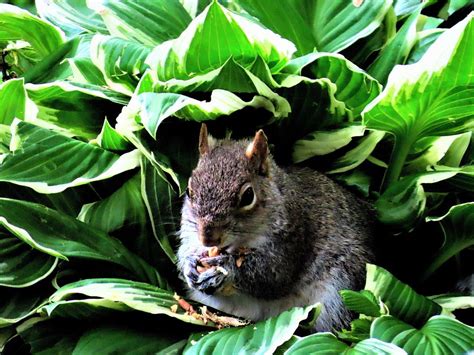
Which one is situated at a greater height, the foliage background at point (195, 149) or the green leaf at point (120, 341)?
the foliage background at point (195, 149)

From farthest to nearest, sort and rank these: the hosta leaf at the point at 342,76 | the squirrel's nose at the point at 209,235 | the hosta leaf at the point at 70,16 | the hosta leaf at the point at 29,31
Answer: the hosta leaf at the point at 70,16, the hosta leaf at the point at 29,31, the hosta leaf at the point at 342,76, the squirrel's nose at the point at 209,235

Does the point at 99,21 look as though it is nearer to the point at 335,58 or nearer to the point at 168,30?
the point at 168,30

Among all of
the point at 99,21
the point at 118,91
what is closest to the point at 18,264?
the point at 118,91

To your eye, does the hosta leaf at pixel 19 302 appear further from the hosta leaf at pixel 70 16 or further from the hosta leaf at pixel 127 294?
the hosta leaf at pixel 70 16

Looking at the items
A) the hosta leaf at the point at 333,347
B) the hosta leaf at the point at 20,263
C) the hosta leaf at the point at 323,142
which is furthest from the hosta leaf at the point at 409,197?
the hosta leaf at the point at 20,263

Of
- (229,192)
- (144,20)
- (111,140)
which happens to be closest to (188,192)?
(229,192)

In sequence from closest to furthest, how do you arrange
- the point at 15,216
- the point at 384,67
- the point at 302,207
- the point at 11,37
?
the point at 15,216, the point at 302,207, the point at 384,67, the point at 11,37

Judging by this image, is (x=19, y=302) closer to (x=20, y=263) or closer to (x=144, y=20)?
(x=20, y=263)
